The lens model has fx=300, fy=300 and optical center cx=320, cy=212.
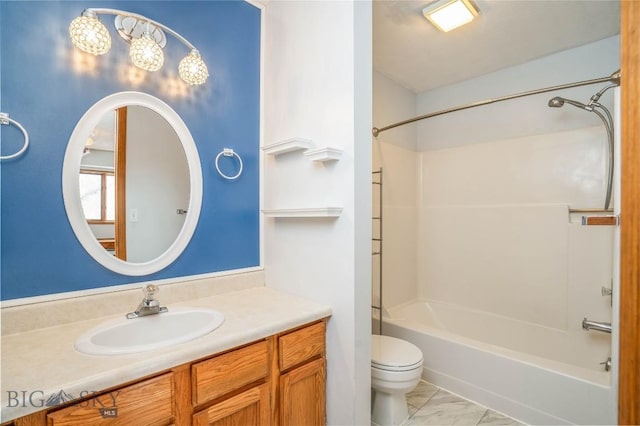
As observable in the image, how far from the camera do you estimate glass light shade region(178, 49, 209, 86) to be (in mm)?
1529

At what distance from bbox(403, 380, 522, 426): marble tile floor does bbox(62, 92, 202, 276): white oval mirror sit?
70.7 inches

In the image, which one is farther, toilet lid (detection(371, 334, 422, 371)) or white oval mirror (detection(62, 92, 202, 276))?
toilet lid (detection(371, 334, 422, 371))

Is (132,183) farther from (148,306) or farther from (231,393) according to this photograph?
(231,393)

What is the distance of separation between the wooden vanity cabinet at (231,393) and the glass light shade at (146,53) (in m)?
1.30

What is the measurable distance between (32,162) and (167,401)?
41.9 inches

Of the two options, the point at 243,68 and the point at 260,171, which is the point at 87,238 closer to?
the point at 260,171

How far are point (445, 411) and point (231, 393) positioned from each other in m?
→ 1.54

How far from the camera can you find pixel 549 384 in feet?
5.76

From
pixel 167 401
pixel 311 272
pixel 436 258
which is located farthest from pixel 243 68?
pixel 436 258

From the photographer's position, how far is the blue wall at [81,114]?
3.82ft

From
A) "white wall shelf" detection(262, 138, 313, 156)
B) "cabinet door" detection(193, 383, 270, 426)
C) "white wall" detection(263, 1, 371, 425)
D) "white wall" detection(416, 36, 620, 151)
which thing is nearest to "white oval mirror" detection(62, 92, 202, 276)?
"white wall shelf" detection(262, 138, 313, 156)

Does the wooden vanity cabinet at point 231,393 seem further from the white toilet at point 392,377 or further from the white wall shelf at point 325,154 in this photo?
the white wall shelf at point 325,154

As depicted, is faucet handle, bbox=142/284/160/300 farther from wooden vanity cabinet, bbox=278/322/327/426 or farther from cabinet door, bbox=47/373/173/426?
wooden vanity cabinet, bbox=278/322/327/426

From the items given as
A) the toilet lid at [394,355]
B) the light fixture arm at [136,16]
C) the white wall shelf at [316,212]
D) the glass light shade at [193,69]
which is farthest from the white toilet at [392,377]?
the light fixture arm at [136,16]
